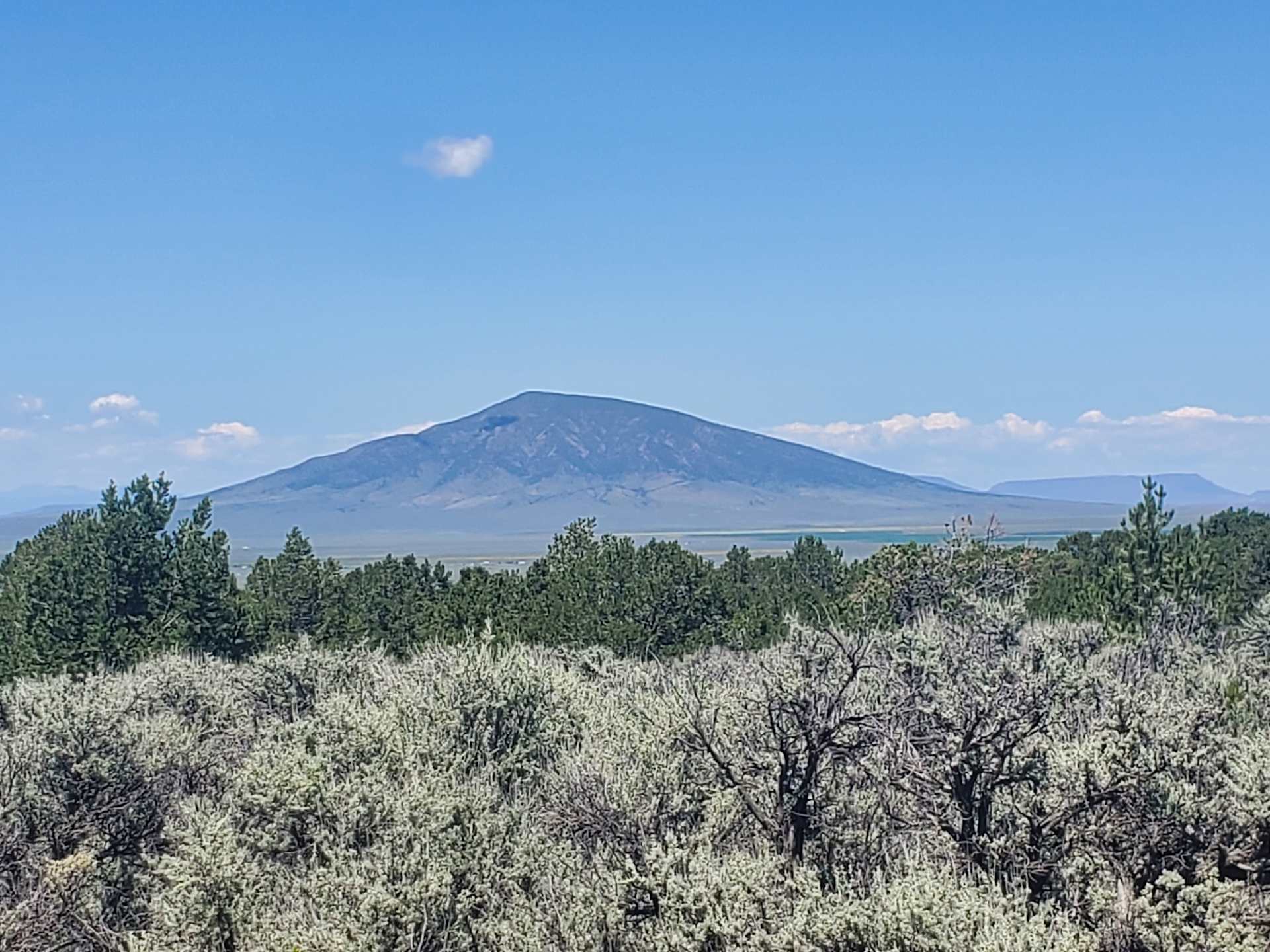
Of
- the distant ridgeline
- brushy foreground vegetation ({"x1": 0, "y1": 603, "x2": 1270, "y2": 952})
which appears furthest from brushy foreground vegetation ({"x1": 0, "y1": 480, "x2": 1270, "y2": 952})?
the distant ridgeline

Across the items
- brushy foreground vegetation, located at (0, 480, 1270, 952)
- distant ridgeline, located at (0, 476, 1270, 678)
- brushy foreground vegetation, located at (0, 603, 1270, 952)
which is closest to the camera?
brushy foreground vegetation, located at (0, 603, 1270, 952)

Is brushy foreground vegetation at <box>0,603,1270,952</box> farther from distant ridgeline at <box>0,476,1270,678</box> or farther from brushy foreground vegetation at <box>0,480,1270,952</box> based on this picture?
distant ridgeline at <box>0,476,1270,678</box>

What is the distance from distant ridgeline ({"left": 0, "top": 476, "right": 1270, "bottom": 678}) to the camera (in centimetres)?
3712

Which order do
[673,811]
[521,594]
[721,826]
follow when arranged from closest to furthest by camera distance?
[721,826] < [673,811] < [521,594]

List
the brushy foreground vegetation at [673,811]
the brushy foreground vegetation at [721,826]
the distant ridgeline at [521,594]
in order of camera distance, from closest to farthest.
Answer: the brushy foreground vegetation at [721,826], the brushy foreground vegetation at [673,811], the distant ridgeline at [521,594]

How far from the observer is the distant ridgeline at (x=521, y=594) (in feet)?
122

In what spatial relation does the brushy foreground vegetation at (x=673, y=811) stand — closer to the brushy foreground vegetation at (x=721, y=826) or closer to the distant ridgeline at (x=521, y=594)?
the brushy foreground vegetation at (x=721, y=826)

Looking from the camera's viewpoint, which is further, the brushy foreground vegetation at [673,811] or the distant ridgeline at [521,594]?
the distant ridgeline at [521,594]

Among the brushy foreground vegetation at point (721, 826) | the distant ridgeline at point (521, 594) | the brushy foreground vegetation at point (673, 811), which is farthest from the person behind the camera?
the distant ridgeline at point (521, 594)

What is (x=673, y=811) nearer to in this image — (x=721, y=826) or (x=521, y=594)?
(x=721, y=826)

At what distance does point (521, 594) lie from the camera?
42.7 m

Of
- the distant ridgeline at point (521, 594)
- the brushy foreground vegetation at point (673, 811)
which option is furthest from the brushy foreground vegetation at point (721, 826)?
the distant ridgeline at point (521, 594)

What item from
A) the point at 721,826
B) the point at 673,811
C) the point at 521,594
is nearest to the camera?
the point at 721,826

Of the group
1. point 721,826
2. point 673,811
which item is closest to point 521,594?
point 673,811
